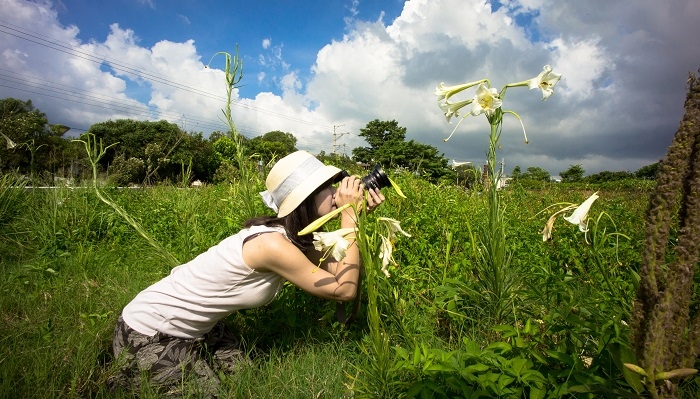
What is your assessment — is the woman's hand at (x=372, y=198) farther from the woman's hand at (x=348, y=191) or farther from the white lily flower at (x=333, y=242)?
the white lily flower at (x=333, y=242)

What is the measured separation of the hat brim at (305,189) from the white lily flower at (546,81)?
859 mm

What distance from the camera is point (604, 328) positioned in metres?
1.10

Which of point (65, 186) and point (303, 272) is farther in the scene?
point (65, 186)

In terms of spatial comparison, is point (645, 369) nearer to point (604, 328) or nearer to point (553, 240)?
point (604, 328)

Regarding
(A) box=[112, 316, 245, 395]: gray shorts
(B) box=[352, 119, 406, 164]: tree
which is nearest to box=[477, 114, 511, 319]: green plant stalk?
(A) box=[112, 316, 245, 395]: gray shorts

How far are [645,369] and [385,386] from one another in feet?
2.44

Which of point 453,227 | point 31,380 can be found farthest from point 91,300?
point 453,227

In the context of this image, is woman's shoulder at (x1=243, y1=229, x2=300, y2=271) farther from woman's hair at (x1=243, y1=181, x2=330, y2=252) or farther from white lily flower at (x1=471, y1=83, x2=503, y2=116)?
white lily flower at (x1=471, y1=83, x2=503, y2=116)

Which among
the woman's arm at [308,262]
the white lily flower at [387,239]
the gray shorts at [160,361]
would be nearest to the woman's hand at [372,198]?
the woman's arm at [308,262]

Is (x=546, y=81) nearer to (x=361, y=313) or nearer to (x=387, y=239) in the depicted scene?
(x=387, y=239)

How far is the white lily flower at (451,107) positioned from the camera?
130 centimetres

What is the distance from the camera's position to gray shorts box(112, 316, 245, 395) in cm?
164

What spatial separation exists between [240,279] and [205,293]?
0.18 m

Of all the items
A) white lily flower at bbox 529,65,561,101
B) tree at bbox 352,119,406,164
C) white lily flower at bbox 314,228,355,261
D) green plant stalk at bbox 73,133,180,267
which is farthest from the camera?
tree at bbox 352,119,406,164
